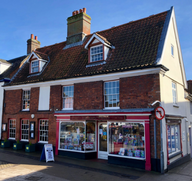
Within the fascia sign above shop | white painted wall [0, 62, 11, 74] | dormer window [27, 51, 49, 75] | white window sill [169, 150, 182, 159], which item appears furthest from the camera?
white painted wall [0, 62, 11, 74]

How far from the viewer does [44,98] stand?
51.8 ft

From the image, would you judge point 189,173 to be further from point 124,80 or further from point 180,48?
point 180,48

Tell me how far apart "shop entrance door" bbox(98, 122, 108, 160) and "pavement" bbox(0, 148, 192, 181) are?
0.66 m

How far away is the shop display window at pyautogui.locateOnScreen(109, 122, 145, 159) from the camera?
10.8m

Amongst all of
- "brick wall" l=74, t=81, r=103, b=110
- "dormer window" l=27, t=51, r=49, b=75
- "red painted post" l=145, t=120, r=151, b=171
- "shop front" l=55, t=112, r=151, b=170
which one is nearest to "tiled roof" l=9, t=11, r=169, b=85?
"dormer window" l=27, t=51, r=49, b=75

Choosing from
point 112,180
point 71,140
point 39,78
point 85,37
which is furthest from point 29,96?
point 112,180

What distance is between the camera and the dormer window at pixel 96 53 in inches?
553

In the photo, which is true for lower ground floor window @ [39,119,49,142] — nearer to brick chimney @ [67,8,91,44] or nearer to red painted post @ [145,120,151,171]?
brick chimney @ [67,8,91,44]

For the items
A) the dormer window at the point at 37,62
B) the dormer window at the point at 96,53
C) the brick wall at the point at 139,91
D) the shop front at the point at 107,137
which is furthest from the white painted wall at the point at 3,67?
the brick wall at the point at 139,91

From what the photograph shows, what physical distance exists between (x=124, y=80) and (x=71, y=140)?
5.73 metres

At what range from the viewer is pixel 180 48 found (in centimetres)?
1511

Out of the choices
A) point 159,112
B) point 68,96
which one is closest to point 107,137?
point 159,112

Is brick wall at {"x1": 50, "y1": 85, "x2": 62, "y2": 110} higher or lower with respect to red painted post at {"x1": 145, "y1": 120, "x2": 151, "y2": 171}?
higher

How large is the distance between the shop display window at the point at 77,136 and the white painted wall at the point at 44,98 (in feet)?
8.20
